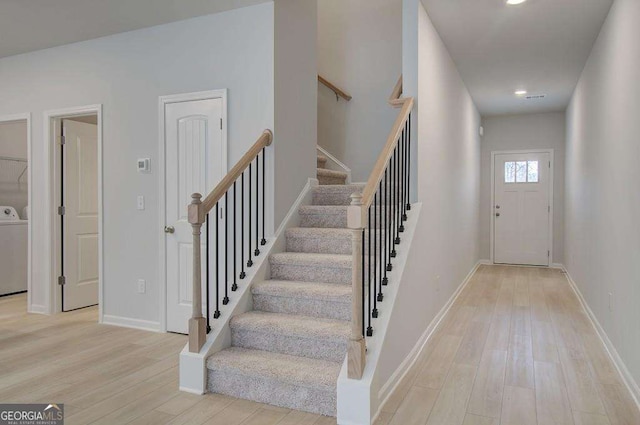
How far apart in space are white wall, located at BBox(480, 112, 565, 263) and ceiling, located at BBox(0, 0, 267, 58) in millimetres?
5581

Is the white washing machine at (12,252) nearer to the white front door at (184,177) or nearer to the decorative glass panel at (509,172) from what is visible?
the white front door at (184,177)

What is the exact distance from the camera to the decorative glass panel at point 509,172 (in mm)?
7645

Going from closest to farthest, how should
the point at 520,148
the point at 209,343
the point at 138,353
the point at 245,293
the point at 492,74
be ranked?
the point at 209,343, the point at 245,293, the point at 138,353, the point at 492,74, the point at 520,148

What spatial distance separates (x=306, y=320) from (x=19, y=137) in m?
5.50

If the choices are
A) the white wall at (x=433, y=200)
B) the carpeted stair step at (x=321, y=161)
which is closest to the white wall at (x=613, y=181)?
the white wall at (x=433, y=200)

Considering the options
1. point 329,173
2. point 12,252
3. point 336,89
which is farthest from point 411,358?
point 12,252

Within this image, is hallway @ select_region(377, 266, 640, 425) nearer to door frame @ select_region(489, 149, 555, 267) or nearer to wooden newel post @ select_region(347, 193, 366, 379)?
wooden newel post @ select_region(347, 193, 366, 379)

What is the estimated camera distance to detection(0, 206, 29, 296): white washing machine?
5312 millimetres

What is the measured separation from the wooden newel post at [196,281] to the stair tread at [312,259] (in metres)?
0.74

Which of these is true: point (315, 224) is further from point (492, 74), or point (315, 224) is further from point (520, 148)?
point (520, 148)

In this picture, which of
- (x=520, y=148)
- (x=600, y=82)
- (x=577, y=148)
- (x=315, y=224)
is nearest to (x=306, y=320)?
(x=315, y=224)

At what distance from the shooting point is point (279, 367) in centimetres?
Answer: 252

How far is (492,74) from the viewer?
5168 millimetres

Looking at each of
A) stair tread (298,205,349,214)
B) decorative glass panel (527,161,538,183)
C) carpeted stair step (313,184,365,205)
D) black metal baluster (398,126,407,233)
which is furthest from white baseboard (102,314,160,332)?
Result: decorative glass panel (527,161,538,183)
